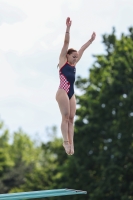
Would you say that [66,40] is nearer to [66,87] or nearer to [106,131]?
[66,87]

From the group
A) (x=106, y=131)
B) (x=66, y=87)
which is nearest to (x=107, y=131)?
(x=106, y=131)

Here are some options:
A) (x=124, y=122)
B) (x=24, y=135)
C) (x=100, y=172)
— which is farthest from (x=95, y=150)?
(x=24, y=135)

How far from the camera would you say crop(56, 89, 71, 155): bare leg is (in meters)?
10.9

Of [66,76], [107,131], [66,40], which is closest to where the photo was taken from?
[66,40]

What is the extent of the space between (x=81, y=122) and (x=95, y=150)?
1.69 m

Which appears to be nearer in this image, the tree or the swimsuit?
the swimsuit

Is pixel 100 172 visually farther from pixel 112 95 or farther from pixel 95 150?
pixel 112 95

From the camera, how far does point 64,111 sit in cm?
1098

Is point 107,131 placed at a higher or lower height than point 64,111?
higher

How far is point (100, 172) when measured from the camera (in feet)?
104

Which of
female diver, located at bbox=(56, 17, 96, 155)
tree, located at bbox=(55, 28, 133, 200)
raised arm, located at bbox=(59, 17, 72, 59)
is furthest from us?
tree, located at bbox=(55, 28, 133, 200)

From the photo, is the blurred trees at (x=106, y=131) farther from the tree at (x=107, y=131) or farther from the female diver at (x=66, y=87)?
the female diver at (x=66, y=87)

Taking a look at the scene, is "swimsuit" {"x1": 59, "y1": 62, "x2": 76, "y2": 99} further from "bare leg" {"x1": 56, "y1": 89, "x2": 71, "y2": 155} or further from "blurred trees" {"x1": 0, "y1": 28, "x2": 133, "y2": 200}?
"blurred trees" {"x1": 0, "y1": 28, "x2": 133, "y2": 200}

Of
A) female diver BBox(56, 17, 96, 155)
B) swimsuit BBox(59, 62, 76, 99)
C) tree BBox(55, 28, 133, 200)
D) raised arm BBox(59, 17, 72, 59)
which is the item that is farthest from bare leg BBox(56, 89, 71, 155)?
tree BBox(55, 28, 133, 200)
